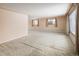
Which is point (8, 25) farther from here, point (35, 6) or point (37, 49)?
point (37, 49)

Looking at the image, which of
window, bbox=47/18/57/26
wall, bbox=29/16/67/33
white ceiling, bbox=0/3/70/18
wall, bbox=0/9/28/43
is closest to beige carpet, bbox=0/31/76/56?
wall, bbox=0/9/28/43

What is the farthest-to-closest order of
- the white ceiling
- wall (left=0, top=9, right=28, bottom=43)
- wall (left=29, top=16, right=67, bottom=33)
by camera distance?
wall (left=29, top=16, right=67, bottom=33) < wall (left=0, top=9, right=28, bottom=43) < the white ceiling

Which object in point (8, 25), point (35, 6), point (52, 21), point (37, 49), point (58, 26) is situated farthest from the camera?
point (52, 21)

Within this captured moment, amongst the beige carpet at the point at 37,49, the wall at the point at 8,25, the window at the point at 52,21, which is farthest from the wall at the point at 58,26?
the beige carpet at the point at 37,49

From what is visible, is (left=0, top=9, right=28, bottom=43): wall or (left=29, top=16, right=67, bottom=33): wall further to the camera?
(left=29, top=16, right=67, bottom=33): wall

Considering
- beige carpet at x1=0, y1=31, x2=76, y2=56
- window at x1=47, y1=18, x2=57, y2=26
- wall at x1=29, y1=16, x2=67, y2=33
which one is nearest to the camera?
beige carpet at x1=0, y1=31, x2=76, y2=56

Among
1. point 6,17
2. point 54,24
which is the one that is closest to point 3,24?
point 6,17

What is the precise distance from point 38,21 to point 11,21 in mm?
4786

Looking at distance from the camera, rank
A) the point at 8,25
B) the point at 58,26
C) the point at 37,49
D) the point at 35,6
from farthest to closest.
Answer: the point at 58,26 < the point at 8,25 < the point at 35,6 < the point at 37,49

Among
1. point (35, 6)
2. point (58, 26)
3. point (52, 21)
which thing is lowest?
point (58, 26)

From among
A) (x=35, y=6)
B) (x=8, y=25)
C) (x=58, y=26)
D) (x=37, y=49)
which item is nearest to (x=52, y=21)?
(x=58, y=26)

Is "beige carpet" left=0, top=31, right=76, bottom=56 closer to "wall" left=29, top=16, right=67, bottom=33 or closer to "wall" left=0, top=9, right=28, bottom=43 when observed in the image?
"wall" left=0, top=9, right=28, bottom=43

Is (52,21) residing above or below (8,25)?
above

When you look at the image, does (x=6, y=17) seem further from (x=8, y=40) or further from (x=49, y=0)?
(x=49, y=0)
